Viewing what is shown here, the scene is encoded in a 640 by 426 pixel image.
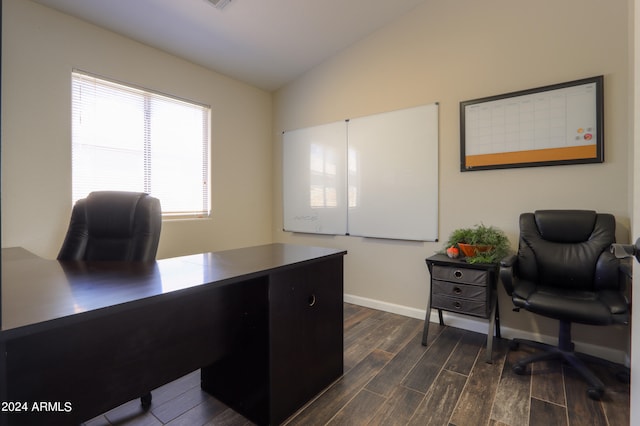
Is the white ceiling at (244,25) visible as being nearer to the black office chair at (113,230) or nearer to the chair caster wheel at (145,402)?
the black office chair at (113,230)

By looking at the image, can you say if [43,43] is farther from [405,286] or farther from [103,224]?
[405,286]

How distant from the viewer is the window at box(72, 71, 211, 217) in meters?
2.46

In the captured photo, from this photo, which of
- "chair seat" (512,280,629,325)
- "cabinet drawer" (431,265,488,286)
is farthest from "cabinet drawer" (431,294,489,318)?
"chair seat" (512,280,629,325)

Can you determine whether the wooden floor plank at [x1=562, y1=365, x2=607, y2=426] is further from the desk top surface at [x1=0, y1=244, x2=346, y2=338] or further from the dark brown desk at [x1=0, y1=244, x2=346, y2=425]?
the desk top surface at [x1=0, y1=244, x2=346, y2=338]

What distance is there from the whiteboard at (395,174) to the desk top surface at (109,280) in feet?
4.50

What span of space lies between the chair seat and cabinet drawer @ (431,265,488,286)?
217mm

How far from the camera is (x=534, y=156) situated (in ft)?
7.68

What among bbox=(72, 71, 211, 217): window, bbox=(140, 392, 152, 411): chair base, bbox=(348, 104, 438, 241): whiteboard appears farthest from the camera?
bbox=(348, 104, 438, 241): whiteboard

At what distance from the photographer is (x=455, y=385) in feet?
6.07

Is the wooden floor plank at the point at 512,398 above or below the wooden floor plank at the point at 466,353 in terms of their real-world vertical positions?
below

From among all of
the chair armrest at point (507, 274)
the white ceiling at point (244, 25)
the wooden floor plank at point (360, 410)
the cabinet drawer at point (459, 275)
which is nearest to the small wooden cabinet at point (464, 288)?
the cabinet drawer at point (459, 275)

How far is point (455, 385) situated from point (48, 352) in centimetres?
201

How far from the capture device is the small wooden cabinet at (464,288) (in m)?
2.17

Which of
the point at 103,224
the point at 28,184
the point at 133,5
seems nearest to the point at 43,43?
the point at 133,5
